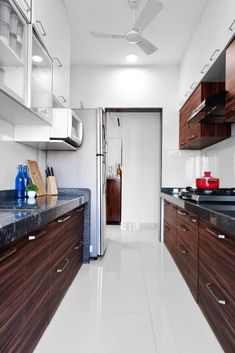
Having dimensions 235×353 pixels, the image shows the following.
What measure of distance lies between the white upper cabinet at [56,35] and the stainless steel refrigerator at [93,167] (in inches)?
15.9

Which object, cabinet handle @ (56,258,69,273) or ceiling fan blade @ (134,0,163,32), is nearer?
cabinet handle @ (56,258,69,273)

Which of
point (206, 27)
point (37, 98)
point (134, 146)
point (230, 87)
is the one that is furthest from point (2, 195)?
point (134, 146)

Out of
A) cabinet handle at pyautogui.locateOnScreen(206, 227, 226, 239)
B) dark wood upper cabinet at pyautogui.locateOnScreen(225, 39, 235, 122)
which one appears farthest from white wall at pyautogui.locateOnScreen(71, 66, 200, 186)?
cabinet handle at pyautogui.locateOnScreen(206, 227, 226, 239)

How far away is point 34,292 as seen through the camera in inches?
55.9

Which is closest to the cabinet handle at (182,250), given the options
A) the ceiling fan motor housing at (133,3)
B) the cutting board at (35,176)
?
the cutting board at (35,176)

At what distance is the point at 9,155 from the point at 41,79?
2.24 ft

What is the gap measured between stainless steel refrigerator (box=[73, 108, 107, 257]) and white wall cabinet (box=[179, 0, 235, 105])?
4.06 ft

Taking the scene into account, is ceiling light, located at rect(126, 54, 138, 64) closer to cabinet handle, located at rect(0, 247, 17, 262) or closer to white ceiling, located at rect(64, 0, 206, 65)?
white ceiling, located at rect(64, 0, 206, 65)

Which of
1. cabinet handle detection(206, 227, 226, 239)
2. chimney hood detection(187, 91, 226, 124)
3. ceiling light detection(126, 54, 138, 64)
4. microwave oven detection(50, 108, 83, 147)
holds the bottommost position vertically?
cabinet handle detection(206, 227, 226, 239)

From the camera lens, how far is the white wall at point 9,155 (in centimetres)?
223

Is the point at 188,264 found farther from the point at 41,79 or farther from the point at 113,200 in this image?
the point at 113,200

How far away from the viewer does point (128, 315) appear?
1.96 m

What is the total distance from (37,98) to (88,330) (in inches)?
64.0

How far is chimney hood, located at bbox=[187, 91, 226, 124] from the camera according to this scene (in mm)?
2262
